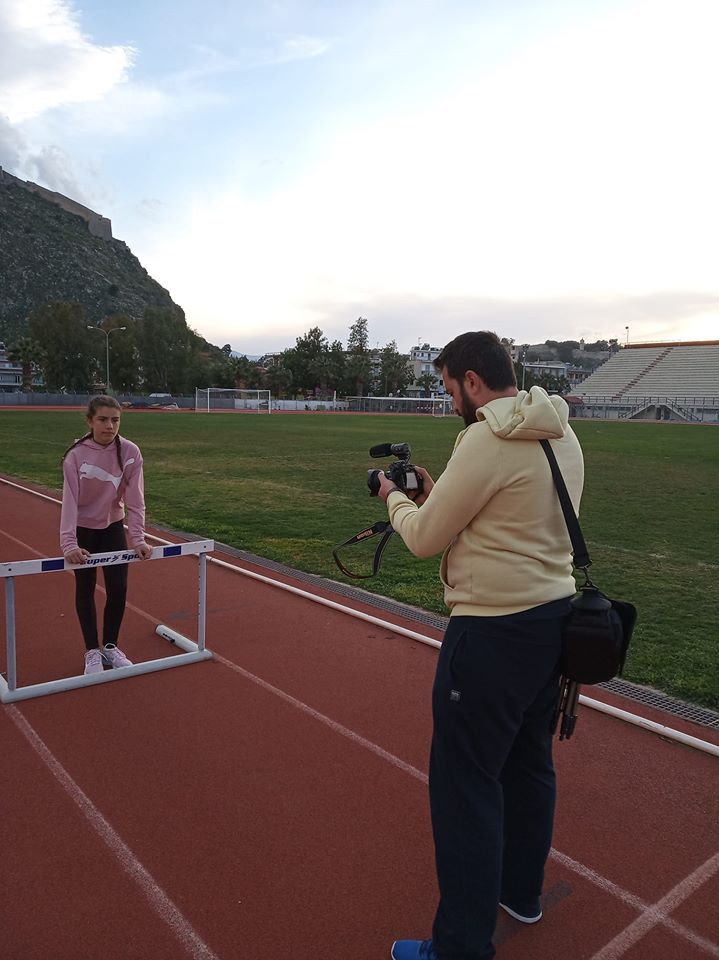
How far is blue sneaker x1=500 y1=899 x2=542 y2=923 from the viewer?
258 cm

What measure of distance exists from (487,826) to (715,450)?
29481mm

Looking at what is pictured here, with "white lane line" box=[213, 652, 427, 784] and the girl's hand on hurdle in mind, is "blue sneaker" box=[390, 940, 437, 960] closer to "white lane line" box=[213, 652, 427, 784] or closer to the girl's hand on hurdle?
"white lane line" box=[213, 652, 427, 784]

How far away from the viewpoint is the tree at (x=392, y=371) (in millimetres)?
110500

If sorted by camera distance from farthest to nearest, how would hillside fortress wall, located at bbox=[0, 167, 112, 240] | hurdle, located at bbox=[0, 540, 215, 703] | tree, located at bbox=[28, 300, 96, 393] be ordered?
hillside fortress wall, located at bbox=[0, 167, 112, 240] < tree, located at bbox=[28, 300, 96, 393] < hurdle, located at bbox=[0, 540, 215, 703]

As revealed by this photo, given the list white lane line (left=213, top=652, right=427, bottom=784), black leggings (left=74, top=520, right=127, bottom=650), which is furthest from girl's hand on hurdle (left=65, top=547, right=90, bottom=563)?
white lane line (left=213, top=652, right=427, bottom=784)

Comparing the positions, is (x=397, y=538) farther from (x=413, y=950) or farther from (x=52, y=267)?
(x=52, y=267)

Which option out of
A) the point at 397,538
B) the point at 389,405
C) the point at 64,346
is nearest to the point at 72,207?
the point at 64,346

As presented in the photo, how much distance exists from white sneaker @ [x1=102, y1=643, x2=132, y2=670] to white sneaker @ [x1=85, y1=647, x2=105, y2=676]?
0.07m

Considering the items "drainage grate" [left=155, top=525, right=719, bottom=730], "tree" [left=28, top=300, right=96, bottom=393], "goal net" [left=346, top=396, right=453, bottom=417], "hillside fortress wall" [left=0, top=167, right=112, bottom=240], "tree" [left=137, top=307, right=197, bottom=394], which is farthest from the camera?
"hillside fortress wall" [left=0, top=167, right=112, bottom=240]

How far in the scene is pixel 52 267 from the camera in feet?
500

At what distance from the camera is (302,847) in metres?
3.03

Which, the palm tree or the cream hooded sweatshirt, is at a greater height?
the palm tree

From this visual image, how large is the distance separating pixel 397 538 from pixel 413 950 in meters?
7.31

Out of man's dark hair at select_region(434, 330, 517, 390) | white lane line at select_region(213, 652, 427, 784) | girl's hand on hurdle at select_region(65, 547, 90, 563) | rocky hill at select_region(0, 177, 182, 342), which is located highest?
rocky hill at select_region(0, 177, 182, 342)
